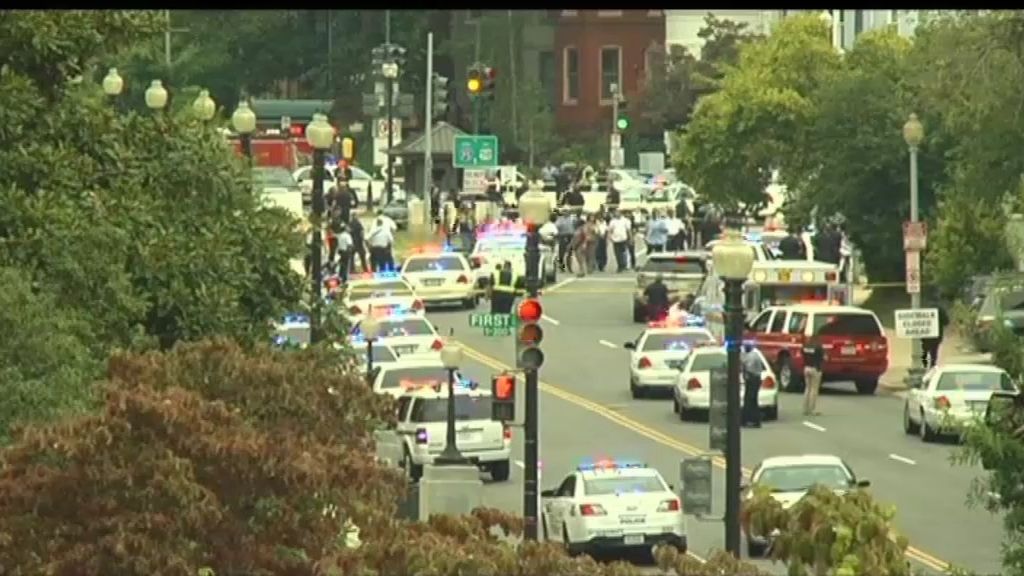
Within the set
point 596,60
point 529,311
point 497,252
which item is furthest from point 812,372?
point 596,60

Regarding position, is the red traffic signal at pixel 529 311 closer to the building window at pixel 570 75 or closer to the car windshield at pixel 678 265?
the car windshield at pixel 678 265

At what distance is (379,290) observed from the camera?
157 ft

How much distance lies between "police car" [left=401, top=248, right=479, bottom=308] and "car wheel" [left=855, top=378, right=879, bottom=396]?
12.2 meters

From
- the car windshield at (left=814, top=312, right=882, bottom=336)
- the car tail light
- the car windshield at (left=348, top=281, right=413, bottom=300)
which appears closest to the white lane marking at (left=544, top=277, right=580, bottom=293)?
the car windshield at (left=348, top=281, right=413, bottom=300)

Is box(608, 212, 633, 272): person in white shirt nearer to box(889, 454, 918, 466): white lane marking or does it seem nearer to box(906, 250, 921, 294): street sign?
box(906, 250, 921, 294): street sign

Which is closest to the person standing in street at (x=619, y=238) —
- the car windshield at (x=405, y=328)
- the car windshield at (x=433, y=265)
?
the car windshield at (x=433, y=265)

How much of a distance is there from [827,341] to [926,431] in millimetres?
5028

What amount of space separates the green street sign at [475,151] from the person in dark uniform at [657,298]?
10.6 meters

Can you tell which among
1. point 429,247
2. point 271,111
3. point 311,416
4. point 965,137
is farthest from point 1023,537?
point 271,111

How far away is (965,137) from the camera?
4316 centimetres

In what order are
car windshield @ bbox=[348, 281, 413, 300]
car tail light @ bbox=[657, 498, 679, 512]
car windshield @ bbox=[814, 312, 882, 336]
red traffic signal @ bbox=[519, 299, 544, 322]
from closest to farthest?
red traffic signal @ bbox=[519, 299, 544, 322] → car tail light @ bbox=[657, 498, 679, 512] → car windshield @ bbox=[814, 312, 882, 336] → car windshield @ bbox=[348, 281, 413, 300]

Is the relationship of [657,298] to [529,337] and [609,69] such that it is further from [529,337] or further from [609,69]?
[609,69]

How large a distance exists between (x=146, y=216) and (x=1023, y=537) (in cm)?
810

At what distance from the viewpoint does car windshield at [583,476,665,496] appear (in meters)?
27.7
